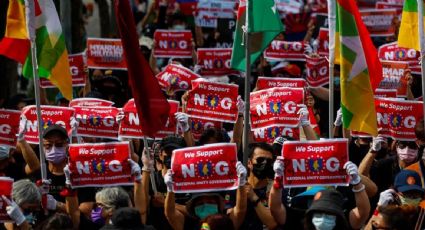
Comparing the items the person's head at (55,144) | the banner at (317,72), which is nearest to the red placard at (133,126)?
the person's head at (55,144)

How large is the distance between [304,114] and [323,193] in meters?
2.10

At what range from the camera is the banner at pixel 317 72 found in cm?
1498

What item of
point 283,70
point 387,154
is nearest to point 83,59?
point 283,70

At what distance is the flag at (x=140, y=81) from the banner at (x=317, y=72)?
389 cm

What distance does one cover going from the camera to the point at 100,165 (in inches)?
422

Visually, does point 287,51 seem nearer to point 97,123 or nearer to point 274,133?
point 274,133

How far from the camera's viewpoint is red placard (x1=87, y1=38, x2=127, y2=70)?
637 inches

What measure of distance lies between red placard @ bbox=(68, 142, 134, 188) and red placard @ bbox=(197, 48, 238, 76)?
5.75 meters

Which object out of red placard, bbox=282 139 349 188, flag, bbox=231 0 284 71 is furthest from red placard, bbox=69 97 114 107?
red placard, bbox=282 139 349 188

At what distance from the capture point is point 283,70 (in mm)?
16125

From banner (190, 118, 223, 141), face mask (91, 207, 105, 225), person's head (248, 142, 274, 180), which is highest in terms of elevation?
person's head (248, 142, 274, 180)

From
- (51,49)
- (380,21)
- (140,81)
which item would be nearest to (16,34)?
(51,49)

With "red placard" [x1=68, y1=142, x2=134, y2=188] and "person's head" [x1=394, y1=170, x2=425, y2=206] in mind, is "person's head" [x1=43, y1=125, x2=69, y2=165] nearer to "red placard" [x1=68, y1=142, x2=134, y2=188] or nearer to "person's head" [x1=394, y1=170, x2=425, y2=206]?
"red placard" [x1=68, y1=142, x2=134, y2=188]

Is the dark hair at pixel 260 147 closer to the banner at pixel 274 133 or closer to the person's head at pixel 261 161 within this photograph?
the person's head at pixel 261 161
